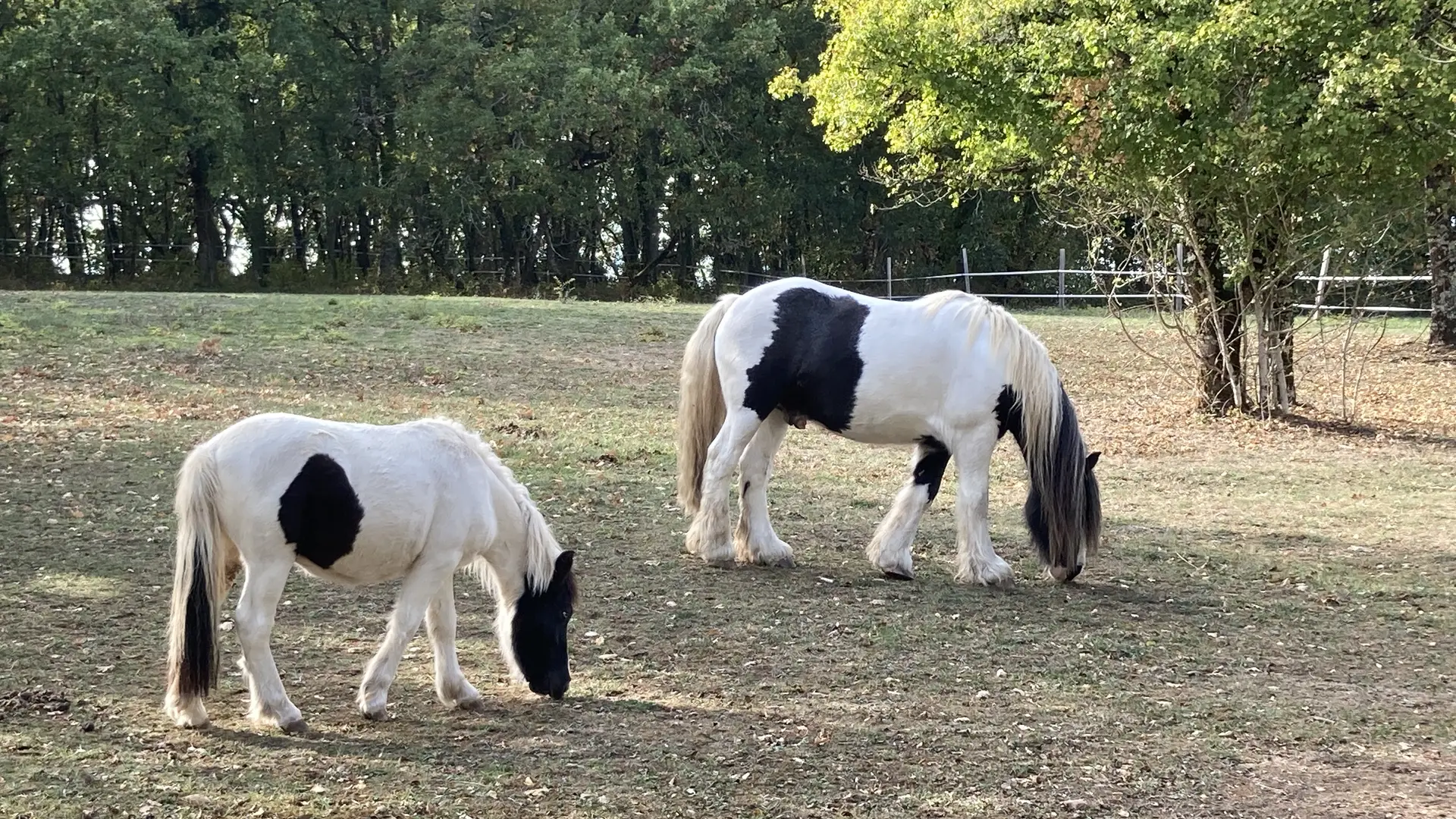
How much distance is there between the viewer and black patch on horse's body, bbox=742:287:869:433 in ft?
25.3

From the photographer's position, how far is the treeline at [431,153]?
111ft

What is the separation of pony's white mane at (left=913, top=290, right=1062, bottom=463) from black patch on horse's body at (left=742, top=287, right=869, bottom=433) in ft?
2.42

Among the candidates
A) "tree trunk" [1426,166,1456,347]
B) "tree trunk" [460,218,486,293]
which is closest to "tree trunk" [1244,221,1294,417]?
"tree trunk" [1426,166,1456,347]

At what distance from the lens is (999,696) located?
223 inches

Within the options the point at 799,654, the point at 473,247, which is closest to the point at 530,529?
the point at 799,654

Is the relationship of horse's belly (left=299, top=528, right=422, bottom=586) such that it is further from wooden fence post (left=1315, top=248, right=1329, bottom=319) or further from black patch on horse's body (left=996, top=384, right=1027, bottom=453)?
wooden fence post (left=1315, top=248, right=1329, bottom=319)

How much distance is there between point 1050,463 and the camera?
7.47 meters

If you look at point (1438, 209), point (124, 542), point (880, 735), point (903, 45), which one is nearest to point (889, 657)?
point (880, 735)

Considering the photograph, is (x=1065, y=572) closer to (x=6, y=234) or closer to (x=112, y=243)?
(x=112, y=243)

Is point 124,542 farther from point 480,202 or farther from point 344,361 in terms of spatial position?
point 480,202

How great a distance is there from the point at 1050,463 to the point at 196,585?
475 cm

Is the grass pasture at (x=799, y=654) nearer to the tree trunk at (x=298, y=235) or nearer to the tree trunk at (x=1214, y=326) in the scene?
the tree trunk at (x=1214, y=326)

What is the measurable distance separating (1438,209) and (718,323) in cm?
1319

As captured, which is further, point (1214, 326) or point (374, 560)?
point (1214, 326)
